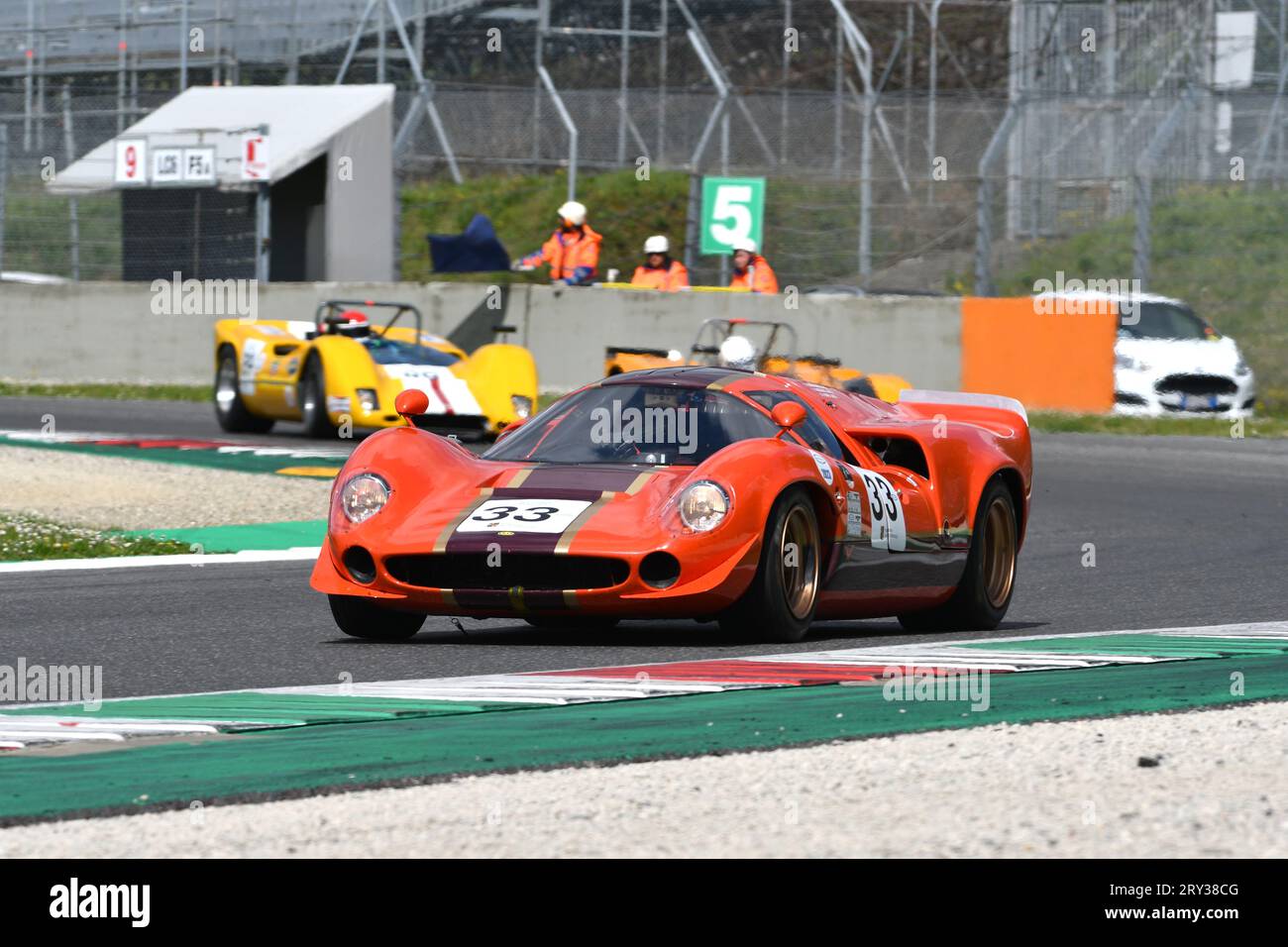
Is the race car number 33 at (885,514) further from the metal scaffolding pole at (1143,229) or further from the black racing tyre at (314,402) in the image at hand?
the metal scaffolding pole at (1143,229)

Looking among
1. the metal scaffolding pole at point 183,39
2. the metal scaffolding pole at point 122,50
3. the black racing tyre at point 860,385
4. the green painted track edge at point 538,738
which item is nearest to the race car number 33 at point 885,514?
the green painted track edge at point 538,738

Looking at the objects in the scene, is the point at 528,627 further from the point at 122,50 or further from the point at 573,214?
the point at 122,50

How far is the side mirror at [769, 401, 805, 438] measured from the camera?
328 inches

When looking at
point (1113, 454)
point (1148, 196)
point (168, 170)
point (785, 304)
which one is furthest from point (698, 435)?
point (168, 170)

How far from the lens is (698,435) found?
28.3ft

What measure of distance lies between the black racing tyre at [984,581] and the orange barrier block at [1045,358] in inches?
464

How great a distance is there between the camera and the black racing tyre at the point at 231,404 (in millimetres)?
19766

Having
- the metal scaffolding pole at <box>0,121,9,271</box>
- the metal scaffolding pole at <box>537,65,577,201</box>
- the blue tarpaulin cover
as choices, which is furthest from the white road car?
the metal scaffolding pole at <box>0,121,9,271</box>

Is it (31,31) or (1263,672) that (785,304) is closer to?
(31,31)

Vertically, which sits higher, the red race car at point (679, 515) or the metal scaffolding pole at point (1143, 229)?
the metal scaffolding pole at point (1143, 229)

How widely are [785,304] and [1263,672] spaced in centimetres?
1443

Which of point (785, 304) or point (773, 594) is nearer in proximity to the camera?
point (773, 594)

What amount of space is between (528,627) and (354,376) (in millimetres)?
9531
